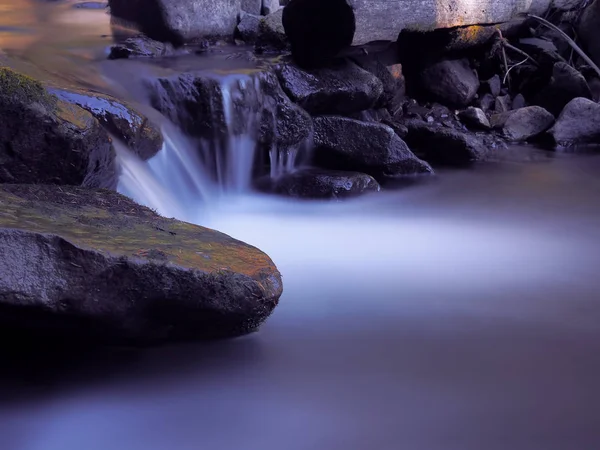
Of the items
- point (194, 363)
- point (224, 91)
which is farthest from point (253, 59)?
point (194, 363)

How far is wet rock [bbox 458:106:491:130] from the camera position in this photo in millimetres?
8352

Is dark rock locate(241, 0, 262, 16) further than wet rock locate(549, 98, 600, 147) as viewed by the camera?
Yes

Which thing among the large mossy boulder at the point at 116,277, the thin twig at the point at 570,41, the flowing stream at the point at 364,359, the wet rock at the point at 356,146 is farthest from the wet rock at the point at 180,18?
the large mossy boulder at the point at 116,277

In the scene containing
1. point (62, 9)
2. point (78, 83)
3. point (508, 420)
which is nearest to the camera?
point (508, 420)

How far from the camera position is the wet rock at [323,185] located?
582 centimetres

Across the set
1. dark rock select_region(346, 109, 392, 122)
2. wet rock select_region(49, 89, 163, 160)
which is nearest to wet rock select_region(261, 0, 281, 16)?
dark rock select_region(346, 109, 392, 122)

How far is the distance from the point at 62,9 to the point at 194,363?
8.93m

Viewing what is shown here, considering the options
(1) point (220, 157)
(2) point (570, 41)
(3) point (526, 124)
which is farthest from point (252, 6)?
(2) point (570, 41)

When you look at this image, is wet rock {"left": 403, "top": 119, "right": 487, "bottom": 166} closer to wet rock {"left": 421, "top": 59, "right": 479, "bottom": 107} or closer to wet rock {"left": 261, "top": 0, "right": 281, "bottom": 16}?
wet rock {"left": 421, "top": 59, "right": 479, "bottom": 107}

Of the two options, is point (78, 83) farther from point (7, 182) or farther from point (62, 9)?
point (62, 9)

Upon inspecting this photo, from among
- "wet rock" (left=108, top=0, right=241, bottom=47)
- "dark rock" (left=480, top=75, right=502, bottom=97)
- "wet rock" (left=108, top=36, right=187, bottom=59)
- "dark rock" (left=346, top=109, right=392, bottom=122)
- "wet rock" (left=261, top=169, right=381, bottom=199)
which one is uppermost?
"wet rock" (left=108, top=0, right=241, bottom=47)

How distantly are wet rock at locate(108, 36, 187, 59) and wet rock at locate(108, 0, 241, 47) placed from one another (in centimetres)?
29

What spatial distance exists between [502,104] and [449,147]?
6.84 ft

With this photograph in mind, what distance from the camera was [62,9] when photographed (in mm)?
10258
